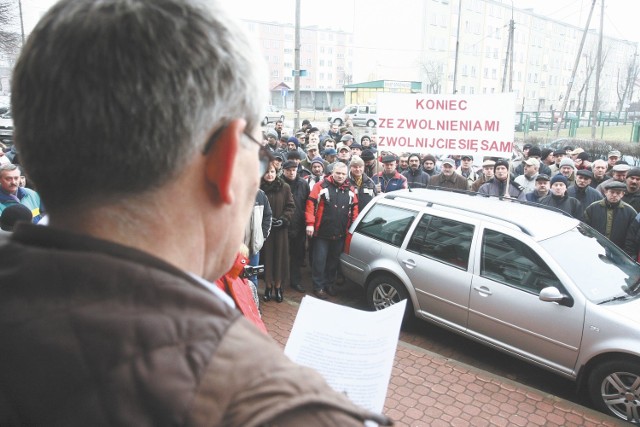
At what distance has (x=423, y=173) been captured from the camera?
9.76 m

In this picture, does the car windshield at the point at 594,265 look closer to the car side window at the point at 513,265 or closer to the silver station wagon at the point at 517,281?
the silver station wagon at the point at 517,281

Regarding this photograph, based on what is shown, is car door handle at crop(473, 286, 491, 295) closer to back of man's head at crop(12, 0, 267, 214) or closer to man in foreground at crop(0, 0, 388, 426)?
man in foreground at crop(0, 0, 388, 426)

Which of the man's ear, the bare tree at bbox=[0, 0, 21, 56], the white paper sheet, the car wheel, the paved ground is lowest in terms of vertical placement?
the paved ground

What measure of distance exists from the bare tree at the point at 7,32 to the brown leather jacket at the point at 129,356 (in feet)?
89.7

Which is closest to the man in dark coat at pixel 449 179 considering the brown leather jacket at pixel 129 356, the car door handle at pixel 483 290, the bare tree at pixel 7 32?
the car door handle at pixel 483 290

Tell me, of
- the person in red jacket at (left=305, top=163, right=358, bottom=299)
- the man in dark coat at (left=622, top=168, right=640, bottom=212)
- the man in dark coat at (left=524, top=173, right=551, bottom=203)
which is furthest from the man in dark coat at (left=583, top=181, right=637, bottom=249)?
the person in red jacket at (left=305, top=163, right=358, bottom=299)

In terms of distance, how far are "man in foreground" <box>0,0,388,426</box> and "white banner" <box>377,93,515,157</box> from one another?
7190 millimetres

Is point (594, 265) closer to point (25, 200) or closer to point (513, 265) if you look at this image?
point (513, 265)

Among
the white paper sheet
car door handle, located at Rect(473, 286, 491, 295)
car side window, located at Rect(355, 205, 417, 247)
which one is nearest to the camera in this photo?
the white paper sheet

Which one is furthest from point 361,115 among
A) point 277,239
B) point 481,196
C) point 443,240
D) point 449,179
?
point 443,240

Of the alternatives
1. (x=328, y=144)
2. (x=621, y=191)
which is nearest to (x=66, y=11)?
(x=621, y=191)

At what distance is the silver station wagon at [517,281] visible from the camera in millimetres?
4332

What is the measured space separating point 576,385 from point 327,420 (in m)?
4.86

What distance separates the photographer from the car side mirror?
14.6 feet
